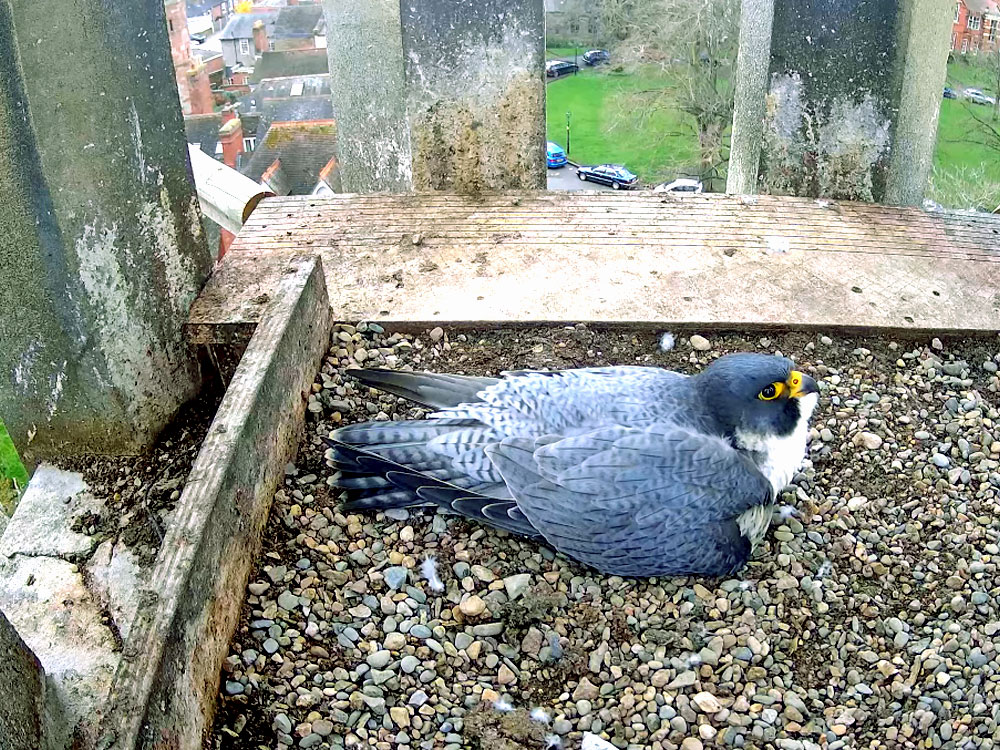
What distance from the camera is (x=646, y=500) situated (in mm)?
2547

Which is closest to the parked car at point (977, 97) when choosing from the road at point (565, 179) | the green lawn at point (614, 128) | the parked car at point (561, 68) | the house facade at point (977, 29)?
the house facade at point (977, 29)

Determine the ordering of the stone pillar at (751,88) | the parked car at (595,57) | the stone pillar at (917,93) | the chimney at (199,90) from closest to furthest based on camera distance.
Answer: the stone pillar at (917,93), the stone pillar at (751,88), the chimney at (199,90), the parked car at (595,57)

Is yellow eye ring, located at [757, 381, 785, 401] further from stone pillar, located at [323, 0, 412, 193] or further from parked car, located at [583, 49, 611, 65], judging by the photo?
parked car, located at [583, 49, 611, 65]

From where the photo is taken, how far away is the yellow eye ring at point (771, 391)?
2625mm

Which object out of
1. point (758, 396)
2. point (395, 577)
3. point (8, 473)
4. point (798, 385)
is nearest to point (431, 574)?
point (395, 577)

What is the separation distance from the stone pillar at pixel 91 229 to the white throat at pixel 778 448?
1.85m

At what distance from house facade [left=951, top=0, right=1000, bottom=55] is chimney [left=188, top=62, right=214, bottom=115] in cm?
1469

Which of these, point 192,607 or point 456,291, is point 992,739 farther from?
point 456,291

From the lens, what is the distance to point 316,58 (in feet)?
73.5

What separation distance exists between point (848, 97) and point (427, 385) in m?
2.34

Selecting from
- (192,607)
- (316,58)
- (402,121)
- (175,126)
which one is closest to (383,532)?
(192,607)

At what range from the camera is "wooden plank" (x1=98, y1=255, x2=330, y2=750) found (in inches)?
77.6

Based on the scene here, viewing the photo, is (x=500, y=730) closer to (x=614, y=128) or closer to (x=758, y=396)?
(x=758, y=396)

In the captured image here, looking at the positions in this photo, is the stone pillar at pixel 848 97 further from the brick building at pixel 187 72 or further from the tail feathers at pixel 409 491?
the brick building at pixel 187 72
